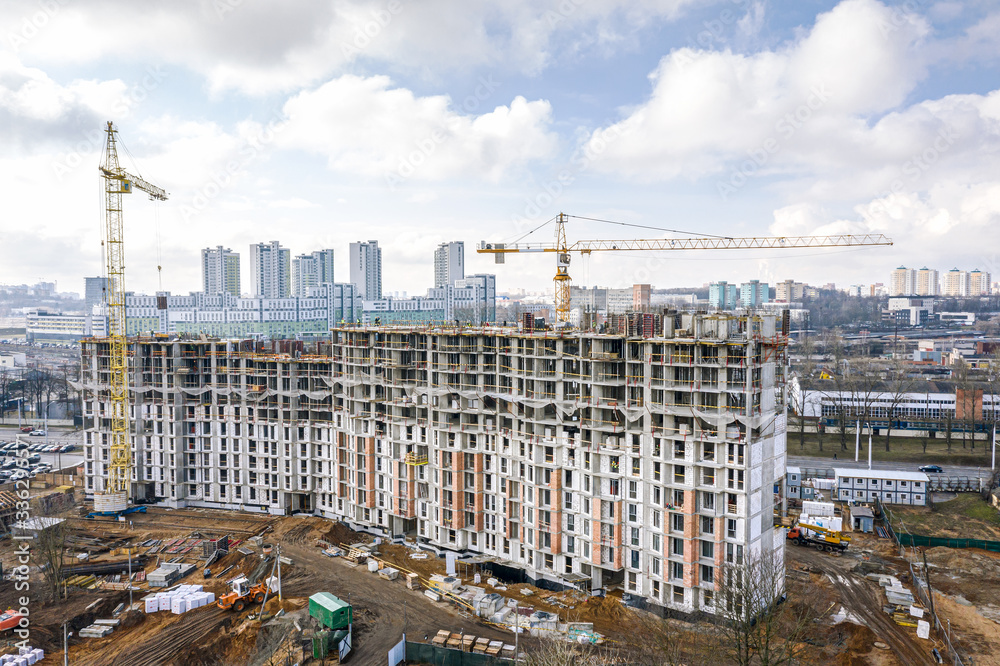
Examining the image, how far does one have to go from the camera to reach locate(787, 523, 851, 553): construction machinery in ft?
157

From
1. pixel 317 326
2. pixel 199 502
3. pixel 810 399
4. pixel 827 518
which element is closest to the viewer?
pixel 827 518

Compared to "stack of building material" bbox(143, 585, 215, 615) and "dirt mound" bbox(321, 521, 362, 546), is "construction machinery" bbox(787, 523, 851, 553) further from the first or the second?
"stack of building material" bbox(143, 585, 215, 615)

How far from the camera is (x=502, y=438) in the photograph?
4428 centimetres

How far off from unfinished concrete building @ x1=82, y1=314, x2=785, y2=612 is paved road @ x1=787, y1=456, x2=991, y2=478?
Result: 116ft

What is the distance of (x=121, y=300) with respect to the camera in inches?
2379

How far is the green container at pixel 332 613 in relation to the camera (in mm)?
34719

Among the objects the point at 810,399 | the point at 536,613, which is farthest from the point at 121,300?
the point at 810,399

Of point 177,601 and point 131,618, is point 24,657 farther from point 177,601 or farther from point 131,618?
point 177,601

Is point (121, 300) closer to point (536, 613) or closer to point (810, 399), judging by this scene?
point (536, 613)

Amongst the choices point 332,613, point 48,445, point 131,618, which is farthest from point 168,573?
point 48,445

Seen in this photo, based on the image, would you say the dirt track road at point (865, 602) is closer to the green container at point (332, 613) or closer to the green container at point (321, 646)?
the green container at point (332, 613)

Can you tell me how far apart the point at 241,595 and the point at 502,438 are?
18759mm

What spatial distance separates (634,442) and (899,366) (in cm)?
9457
